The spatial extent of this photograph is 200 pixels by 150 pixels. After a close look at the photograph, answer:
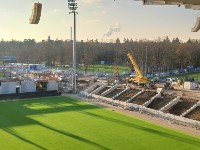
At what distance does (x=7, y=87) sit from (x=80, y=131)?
2231 cm

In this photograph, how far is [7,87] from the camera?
156 ft

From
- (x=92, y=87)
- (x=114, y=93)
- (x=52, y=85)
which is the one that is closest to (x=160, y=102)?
(x=114, y=93)

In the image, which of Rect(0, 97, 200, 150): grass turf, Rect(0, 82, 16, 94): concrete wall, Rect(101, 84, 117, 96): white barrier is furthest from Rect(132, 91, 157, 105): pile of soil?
Rect(0, 82, 16, 94): concrete wall

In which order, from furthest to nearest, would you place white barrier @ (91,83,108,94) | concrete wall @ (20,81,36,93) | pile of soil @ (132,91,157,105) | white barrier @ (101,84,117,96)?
white barrier @ (91,83,108,94) → concrete wall @ (20,81,36,93) → white barrier @ (101,84,117,96) → pile of soil @ (132,91,157,105)

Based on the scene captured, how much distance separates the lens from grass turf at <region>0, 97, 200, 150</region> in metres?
24.3

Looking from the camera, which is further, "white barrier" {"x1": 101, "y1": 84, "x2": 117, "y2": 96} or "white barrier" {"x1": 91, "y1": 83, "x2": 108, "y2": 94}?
"white barrier" {"x1": 91, "y1": 83, "x2": 108, "y2": 94}

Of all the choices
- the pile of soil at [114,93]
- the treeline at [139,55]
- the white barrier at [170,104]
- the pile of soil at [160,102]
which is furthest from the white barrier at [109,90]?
the treeline at [139,55]

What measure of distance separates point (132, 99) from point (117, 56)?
6537cm

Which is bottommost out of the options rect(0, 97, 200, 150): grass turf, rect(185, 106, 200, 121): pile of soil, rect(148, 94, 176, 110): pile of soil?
rect(0, 97, 200, 150): grass turf

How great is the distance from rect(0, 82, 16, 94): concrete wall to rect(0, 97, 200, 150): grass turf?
28.5ft

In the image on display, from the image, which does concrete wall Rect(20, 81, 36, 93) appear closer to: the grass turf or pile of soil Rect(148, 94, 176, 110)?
the grass turf

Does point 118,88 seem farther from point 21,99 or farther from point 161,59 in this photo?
point 161,59

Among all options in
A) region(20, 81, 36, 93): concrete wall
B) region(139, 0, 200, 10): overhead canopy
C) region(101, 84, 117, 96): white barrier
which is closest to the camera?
region(139, 0, 200, 10): overhead canopy

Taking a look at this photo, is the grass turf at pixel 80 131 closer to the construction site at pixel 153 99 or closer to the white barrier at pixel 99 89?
the construction site at pixel 153 99
